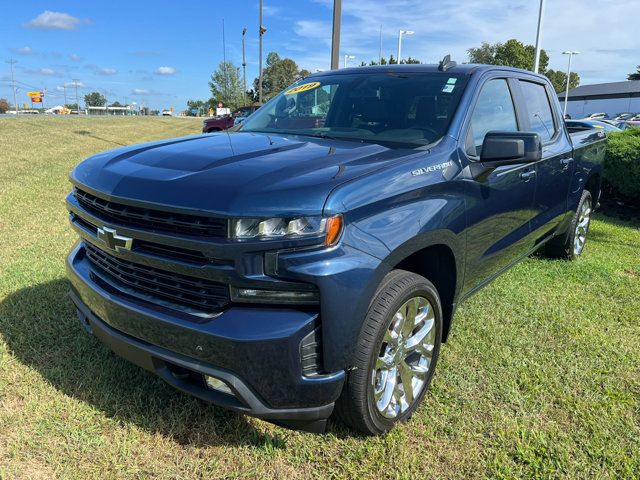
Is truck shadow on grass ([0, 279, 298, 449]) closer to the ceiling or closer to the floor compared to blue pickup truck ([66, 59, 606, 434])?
closer to the floor

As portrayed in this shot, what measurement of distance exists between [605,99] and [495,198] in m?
81.6

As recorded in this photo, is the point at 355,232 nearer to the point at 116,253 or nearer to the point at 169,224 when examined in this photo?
the point at 169,224

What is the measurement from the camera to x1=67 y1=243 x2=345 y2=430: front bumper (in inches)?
78.6

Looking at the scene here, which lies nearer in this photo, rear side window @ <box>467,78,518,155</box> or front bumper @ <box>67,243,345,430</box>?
front bumper @ <box>67,243,345,430</box>

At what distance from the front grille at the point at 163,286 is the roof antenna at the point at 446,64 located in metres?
2.35

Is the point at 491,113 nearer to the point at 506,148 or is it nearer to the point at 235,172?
the point at 506,148

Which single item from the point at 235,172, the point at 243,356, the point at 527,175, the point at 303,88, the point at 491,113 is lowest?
the point at 243,356

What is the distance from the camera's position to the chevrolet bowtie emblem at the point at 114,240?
90.7 inches

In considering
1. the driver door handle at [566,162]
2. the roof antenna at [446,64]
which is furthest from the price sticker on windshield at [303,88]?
the driver door handle at [566,162]

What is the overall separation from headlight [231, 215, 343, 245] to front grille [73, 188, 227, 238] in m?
0.07

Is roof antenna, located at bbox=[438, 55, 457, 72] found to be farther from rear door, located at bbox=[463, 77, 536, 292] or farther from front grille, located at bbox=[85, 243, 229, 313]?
front grille, located at bbox=[85, 243, 229, 313]

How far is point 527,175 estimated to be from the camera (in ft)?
12.0

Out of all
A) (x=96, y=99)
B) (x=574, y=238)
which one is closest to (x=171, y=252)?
(x=574, y=238)

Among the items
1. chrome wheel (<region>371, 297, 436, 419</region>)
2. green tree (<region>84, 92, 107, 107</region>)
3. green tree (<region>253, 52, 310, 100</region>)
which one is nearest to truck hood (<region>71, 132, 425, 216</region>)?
chrome wheel (<region>371, 297, 436, 419</region>)
